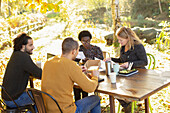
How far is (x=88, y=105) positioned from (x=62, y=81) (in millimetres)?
537

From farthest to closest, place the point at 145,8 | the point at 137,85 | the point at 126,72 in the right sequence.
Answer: the point at 145,8, the point at 126,72, the point at 137,85

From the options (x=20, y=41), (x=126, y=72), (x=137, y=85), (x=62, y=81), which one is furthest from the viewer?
(x=20, y=41)

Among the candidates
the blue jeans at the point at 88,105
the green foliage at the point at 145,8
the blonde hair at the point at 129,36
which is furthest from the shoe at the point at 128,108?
the green foliage at the point at 145,8

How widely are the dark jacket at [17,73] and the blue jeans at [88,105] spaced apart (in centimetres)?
78

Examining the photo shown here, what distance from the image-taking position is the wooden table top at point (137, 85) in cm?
228

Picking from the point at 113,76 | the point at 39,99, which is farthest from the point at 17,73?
the point at 113,76

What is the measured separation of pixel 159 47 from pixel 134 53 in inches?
183

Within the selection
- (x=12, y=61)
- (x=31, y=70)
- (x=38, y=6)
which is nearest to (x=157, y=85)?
(x=31, y=70)

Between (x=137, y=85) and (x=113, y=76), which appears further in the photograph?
(x=113, y=76)

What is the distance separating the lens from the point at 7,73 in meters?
3.09

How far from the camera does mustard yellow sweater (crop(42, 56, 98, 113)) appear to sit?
2365 millimetres

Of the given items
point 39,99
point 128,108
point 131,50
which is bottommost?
point 128,108

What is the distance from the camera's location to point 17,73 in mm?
3043

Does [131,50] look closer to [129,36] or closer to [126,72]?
[129,36]
